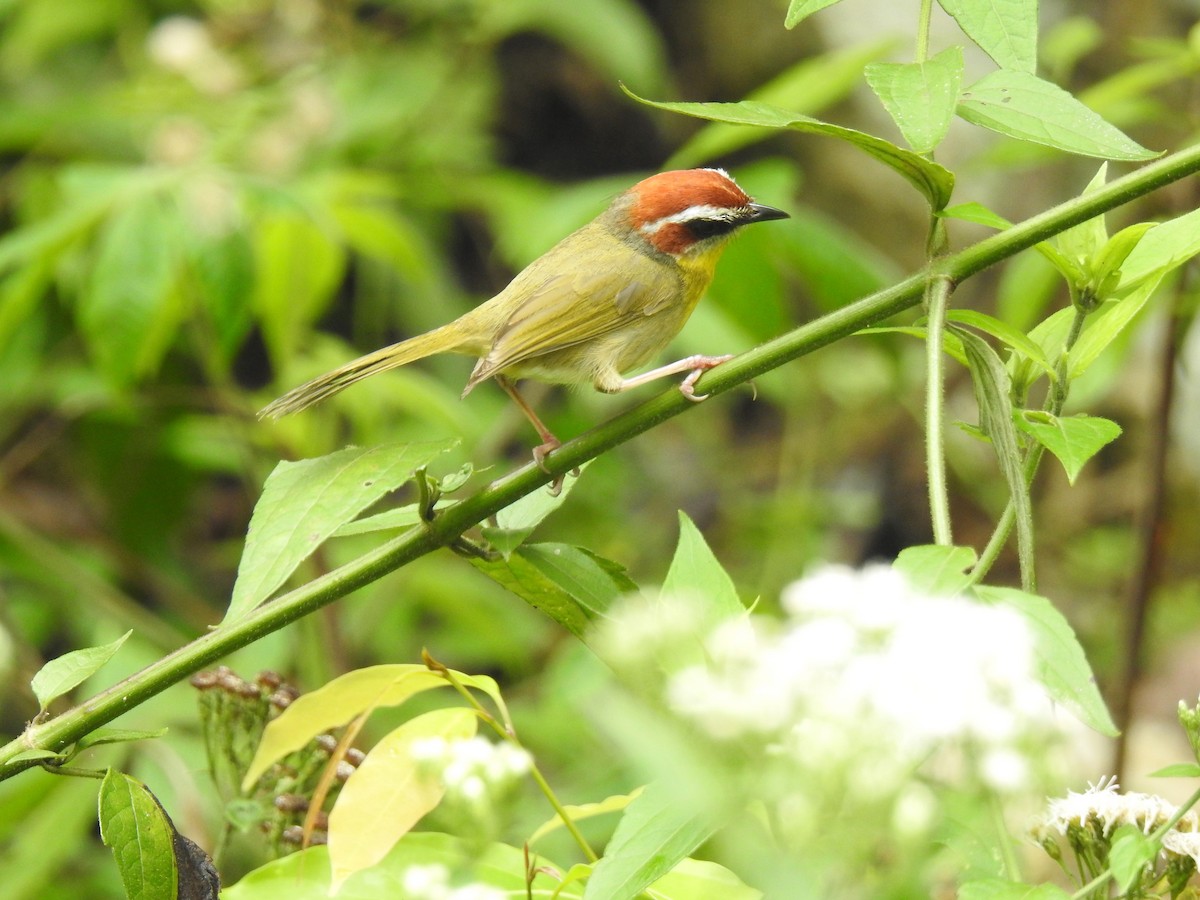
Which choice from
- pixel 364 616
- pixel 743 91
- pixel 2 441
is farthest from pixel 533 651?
pixel 743 91

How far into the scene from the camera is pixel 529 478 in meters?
1.29

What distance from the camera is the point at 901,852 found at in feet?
2.76

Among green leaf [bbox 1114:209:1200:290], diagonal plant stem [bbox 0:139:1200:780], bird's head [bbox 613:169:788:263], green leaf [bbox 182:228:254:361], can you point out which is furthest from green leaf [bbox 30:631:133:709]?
bird's head [bbox 613:169:788:263]

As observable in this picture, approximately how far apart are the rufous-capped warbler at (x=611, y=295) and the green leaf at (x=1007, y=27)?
3.53 ft

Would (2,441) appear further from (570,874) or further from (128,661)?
(570,874)

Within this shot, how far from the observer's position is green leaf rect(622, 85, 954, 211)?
1173 mm

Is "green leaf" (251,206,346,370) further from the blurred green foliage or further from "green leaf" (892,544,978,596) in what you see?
"green leaf" (892,544,978,596)

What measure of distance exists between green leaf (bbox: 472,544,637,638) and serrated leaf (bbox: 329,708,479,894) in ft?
0.54

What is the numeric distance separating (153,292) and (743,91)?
4.38 m

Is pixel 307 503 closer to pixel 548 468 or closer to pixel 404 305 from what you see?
pixel 548 468

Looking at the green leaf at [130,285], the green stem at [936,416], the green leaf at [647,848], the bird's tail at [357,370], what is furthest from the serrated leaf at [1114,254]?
the green leaf at [130,285]

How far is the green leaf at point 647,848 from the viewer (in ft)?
3.52

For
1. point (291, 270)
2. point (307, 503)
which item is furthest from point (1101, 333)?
point (291, 270)

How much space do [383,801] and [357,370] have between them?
3.51 feet
